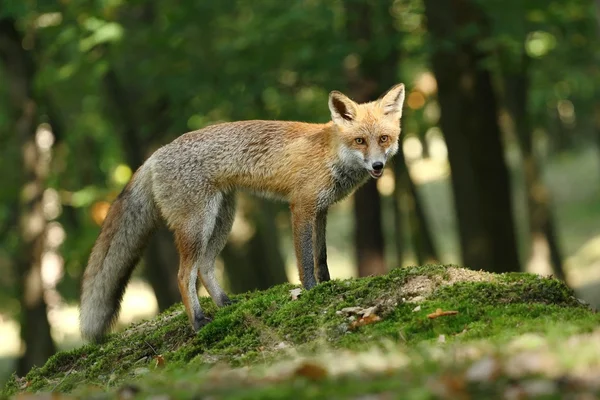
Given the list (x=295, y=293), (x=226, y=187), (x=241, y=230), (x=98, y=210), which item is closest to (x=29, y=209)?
(x=98, y=210)

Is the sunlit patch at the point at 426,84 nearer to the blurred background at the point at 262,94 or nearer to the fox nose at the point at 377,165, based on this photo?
the blurred background at the point at 262,94

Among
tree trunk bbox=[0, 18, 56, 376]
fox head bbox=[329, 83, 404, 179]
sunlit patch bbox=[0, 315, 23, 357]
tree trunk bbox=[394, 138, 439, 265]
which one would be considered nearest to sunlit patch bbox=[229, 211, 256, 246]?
tree trunk bbox=[0, 18, 56, 376]

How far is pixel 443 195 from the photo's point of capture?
47219 mm

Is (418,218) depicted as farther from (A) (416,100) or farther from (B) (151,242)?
(B) (151,242)

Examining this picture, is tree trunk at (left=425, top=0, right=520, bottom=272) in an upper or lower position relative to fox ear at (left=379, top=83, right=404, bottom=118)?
lower

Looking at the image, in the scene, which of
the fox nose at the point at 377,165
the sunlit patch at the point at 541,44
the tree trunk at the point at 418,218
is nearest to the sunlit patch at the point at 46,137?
the tree trunk at the point at 418,218

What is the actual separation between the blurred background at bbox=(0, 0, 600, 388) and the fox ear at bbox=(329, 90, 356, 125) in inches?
120

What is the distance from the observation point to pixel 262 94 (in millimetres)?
18141

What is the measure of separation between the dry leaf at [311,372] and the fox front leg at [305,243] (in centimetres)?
366

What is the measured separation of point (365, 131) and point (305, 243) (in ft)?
4.28

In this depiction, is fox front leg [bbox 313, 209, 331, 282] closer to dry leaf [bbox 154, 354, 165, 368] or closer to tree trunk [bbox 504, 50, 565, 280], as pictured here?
dry leaf [bbox 154, 354, 165, 368]

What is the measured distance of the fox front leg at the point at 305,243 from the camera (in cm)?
896

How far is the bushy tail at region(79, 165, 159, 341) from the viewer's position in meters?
9.31

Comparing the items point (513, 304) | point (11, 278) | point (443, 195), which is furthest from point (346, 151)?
point (443, 195)
